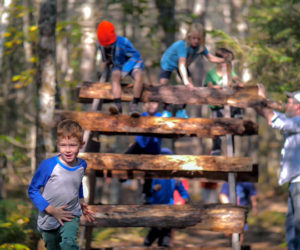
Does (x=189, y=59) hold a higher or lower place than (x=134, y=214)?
higher

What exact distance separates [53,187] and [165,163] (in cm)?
266

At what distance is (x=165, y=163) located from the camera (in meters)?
7.23

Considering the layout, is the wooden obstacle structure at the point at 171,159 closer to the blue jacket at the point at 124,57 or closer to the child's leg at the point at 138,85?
the child's leg at the point at 138,85

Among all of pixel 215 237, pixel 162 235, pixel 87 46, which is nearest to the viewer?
pixel 162 235

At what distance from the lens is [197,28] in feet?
27.3

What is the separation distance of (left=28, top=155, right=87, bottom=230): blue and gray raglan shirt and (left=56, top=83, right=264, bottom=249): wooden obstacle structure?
1911 mm

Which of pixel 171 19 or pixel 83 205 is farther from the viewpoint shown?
pixel 171 19

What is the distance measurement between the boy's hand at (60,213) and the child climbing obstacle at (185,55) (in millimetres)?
3917

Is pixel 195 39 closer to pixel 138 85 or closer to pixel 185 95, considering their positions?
pixel 185 95

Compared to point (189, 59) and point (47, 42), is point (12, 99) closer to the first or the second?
point (47, 42)

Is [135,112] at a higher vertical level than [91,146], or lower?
higher

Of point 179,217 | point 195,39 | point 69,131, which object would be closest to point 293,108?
point 179,217

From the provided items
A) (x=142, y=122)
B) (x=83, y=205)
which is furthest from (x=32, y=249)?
(x=83, y=205)

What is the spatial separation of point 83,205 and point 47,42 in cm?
467
